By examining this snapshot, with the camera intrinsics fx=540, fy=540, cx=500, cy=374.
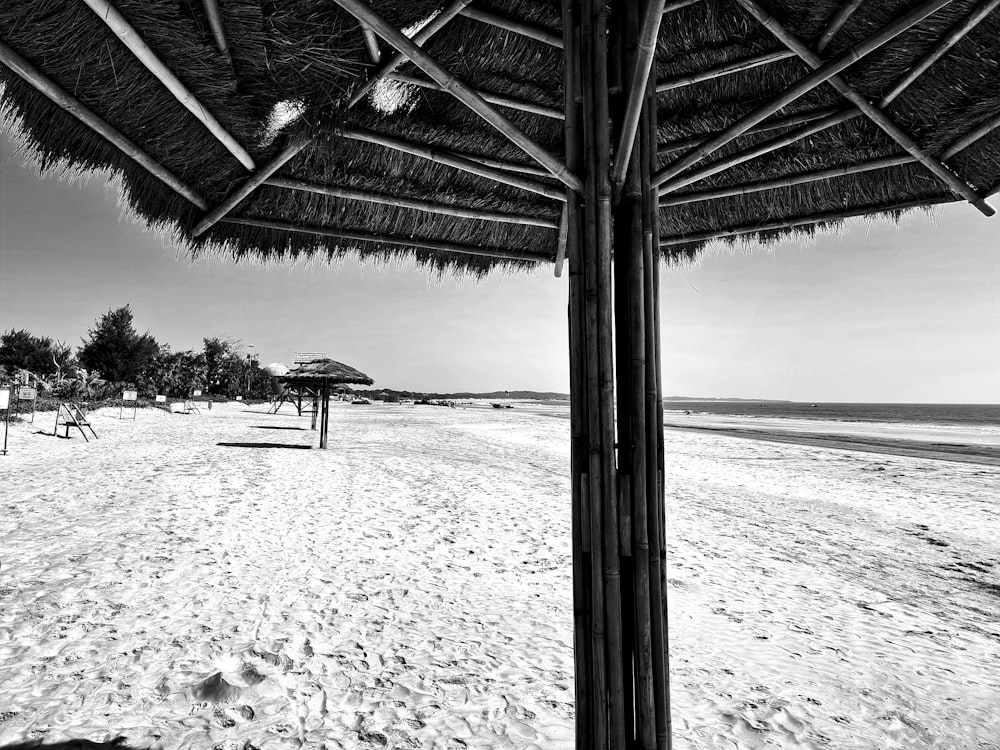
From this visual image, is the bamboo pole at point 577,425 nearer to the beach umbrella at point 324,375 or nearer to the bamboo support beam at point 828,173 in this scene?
the bamboo support beam at point 828,173

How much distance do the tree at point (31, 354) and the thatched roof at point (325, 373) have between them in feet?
92.2

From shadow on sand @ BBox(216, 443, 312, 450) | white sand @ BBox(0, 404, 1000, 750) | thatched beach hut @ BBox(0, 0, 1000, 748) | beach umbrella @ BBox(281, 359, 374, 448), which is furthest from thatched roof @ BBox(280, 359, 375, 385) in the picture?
thatched beach hut @ BBox(0, 0, 1000, 748)

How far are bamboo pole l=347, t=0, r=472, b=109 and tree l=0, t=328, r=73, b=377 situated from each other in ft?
134

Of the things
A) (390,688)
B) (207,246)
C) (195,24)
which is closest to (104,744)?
(390,688)

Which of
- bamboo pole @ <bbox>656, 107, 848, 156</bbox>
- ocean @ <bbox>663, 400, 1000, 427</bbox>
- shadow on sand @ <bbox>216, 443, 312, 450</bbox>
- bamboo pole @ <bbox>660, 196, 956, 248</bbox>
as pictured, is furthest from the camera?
ocean @ <bbox>663, 400, 1000, 427</bbox>

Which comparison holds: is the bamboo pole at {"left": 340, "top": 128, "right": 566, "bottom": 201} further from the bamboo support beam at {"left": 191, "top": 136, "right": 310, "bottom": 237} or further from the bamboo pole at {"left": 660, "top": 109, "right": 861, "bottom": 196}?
the bamboo pole at {"left": 660, "top": 109, "right": 861, "bottom": 196}

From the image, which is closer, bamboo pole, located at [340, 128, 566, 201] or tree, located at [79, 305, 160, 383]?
bamboo pole, located at [340, 128, 566, 201]

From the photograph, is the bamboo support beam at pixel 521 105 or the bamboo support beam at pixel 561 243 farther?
the bamboo support beam at pixel 561 243

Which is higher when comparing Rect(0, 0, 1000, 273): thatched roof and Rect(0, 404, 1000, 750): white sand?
Rect(0, 0, 1000, 273): thatched roof

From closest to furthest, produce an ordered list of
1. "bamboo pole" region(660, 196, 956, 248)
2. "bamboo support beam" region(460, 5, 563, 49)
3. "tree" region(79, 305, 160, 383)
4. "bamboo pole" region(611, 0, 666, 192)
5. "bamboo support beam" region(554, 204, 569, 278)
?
"bamboo pole" region(611, 0, 666, 192), "bamboo support beam" region(460, 5, 563, 49), "bamboo pole" region(660, 196, 956, 248), "bamboo support beam" region(554, 204, 569, 278), "tree" region(79, 305, 160, 383)

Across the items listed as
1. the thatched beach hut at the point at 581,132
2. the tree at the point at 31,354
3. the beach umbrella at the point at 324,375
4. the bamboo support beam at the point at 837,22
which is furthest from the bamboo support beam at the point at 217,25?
the tree at the point at 31,354

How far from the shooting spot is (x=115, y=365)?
1441 inches

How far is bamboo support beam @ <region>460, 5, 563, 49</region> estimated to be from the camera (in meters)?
2.02

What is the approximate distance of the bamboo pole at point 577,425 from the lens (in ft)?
5.45
